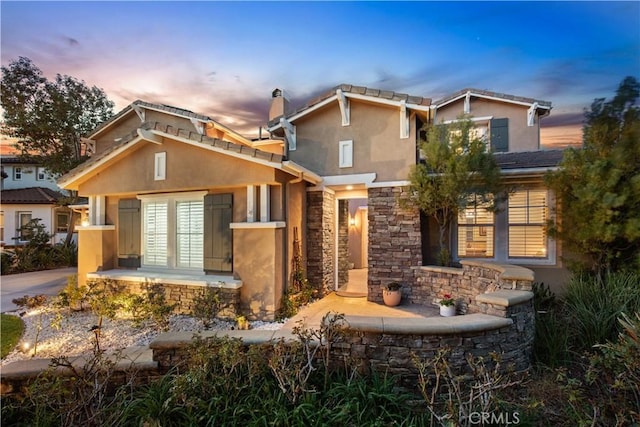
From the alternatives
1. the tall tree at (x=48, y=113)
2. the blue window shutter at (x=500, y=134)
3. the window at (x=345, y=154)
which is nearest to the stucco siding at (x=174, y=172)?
the window at (x=345, y=154)

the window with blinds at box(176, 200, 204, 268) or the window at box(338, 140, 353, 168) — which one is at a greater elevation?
the window at box(338, 140, 353, 168)

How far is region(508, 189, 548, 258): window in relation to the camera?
8305mm

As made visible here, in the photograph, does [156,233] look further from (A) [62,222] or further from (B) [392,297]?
(A) [62,222]

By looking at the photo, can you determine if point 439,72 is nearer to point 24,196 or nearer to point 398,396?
Answer: point 398,396

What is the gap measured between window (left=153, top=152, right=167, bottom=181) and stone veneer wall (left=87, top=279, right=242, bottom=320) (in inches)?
110

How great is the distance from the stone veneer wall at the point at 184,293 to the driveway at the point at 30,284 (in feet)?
8.09

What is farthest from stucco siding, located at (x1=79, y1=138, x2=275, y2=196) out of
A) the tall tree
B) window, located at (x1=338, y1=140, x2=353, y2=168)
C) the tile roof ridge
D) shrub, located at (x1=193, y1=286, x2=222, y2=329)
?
the tall tree

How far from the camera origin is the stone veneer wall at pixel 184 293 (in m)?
7.09

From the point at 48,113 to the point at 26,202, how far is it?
790cm

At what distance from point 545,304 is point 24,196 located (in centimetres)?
2736

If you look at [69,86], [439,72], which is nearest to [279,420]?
[439,72]

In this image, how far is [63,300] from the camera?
7648 millimetres

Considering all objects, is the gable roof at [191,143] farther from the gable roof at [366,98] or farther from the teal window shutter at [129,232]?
the gable roof at [366,98]

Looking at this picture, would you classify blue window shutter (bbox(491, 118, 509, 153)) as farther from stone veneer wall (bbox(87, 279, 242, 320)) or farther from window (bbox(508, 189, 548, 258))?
stone veneer wall (bbox(87, 279, 242, 320))
